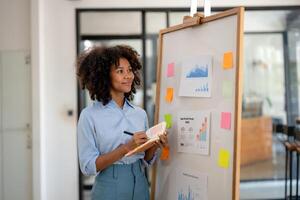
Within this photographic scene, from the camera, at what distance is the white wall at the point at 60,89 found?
336cm

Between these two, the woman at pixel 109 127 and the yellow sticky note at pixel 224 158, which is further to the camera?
the woman at pixel 109 127

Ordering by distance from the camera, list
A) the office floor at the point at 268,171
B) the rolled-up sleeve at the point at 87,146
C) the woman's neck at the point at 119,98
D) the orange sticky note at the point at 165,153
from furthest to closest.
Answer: the office floor at the point at 268,171
the orange sticky note at the point at 165,153
the woman's neck at the point at 119,98
the rolled-up sleeve at the point at 87,146

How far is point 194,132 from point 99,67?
59 centimetres

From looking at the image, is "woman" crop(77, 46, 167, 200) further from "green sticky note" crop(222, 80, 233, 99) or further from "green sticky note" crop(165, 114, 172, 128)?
"green sticky note" crop(222, 80, 233, 99)

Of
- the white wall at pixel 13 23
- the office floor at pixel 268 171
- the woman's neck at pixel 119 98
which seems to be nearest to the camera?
the woman's neck at pixel 119 98

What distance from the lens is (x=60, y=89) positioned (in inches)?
134

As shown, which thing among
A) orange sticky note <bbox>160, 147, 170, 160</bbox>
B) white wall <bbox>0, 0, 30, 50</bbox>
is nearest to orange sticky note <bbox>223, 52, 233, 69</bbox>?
orange sticky note <bbox>160, 147, 170, 160</bbox>

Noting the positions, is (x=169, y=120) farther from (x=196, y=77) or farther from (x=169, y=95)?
(x=196, y=77)

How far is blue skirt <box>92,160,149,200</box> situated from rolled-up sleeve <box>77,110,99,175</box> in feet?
0.32

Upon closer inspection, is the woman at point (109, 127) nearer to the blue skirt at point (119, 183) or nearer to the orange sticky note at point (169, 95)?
the blue skirt at point (119, 183)

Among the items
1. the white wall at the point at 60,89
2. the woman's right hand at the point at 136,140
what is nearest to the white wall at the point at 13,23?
the white wall at the point at 60,89

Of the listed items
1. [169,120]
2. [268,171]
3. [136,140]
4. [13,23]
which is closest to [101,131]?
[136,140]

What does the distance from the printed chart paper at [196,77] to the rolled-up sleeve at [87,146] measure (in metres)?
0.53

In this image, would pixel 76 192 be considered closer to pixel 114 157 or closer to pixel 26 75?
pixel 26 75
